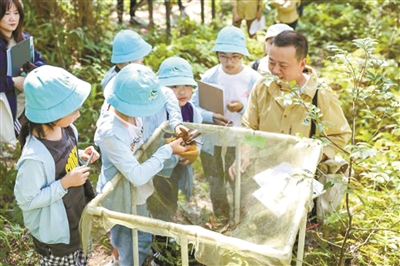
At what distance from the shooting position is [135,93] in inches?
92.9

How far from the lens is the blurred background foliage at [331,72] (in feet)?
9.45

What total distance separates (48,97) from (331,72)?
4634 mm

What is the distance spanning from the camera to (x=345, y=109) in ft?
17.0

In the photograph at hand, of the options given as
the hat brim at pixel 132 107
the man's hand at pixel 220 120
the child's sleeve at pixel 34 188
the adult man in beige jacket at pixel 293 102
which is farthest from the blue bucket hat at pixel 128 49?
the child's sleeve at pixel 34 188

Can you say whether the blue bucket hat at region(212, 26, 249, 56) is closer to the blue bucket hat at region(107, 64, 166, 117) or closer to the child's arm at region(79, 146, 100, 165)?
the blue bucket hat at region(107, 64, 166, 117)

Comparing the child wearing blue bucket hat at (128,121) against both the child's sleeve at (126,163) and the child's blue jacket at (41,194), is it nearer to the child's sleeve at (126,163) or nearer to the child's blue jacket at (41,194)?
the child's sleeve at (126,163)

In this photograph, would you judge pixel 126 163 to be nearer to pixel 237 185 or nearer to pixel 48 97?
pixel 48 97

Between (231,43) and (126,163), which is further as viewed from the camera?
(231,43)

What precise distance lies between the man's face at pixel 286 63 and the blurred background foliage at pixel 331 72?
0.96ft

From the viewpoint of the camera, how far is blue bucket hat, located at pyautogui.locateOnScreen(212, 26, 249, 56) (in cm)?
352

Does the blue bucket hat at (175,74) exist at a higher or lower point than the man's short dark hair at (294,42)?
lower

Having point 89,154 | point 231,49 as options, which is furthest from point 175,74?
point 89,154

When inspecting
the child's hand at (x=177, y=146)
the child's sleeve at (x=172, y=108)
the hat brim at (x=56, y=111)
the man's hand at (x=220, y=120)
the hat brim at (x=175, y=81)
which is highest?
the hat brim at (x=56, y=111)

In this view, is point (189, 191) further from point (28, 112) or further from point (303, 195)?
point (28, 112)
